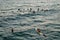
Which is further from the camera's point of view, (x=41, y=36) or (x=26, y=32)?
(x=26, y=32)

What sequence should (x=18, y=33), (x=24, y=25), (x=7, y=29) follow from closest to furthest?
(x=18, y=33), (x=7, y=29), (x=24, y=25)

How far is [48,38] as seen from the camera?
2527 centimetres

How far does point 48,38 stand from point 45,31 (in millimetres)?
3504

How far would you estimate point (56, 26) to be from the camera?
31953 mm

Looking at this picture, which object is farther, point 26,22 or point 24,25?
point 26,22

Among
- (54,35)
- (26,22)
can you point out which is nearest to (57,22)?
(26,22)

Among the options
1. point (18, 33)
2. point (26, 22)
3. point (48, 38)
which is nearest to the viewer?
point (48, 38)

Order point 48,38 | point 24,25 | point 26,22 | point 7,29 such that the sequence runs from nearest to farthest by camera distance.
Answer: point 48,38
point 7,29
point 24,25
point 26,22

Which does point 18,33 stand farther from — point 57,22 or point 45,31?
point 57,22

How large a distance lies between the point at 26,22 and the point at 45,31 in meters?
7.00

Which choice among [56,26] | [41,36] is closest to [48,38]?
[41,36]

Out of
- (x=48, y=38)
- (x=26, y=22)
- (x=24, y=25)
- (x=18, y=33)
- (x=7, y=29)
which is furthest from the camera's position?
(x=26, y=22)

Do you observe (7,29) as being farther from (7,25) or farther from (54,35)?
(54,35)

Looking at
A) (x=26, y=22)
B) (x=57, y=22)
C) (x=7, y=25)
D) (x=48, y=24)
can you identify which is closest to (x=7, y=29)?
(x=7, y=25)
